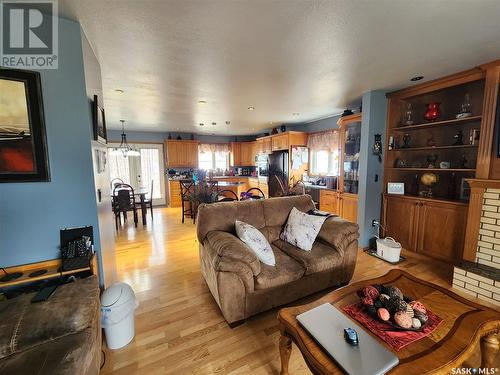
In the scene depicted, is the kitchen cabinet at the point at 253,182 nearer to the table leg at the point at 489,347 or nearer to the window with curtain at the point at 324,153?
the window with curtain at the point at 324,153

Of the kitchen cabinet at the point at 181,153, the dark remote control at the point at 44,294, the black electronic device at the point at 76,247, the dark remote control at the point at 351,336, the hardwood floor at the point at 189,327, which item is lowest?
the hardwood floor at the point at 189,327

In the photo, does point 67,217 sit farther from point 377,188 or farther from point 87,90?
point 377,188

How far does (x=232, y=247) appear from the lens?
1773mm

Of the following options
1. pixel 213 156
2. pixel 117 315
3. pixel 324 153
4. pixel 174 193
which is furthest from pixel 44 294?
pixel 213 156

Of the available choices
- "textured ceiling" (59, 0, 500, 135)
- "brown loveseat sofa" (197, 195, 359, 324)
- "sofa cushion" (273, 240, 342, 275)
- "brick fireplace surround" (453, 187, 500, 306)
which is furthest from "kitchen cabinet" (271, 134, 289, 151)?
"brick fireplace surround" (453, 187, 500, 306)

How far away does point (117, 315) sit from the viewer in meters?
1.61

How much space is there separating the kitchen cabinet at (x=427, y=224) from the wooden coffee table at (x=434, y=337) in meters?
1.72

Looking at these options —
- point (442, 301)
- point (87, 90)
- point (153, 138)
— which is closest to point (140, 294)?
point (87, 90)

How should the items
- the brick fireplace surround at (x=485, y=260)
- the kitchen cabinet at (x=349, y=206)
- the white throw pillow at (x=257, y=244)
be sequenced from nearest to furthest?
the white throw pillow at (x=257, y=244), the brick fireplace surround at (x=485, y=260), the kitchen cabinet at (x=349, y=206)

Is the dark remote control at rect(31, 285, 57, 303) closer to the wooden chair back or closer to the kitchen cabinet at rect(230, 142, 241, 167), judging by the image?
the wooden chair back

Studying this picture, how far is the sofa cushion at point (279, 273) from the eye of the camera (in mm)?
1812

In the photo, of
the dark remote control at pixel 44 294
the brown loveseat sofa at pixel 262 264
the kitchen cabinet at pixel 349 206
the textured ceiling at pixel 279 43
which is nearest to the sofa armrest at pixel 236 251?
the brown loveseat sofa at pixel 262 264

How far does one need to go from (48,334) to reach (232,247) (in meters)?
1.14

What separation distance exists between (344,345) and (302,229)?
1.31m
